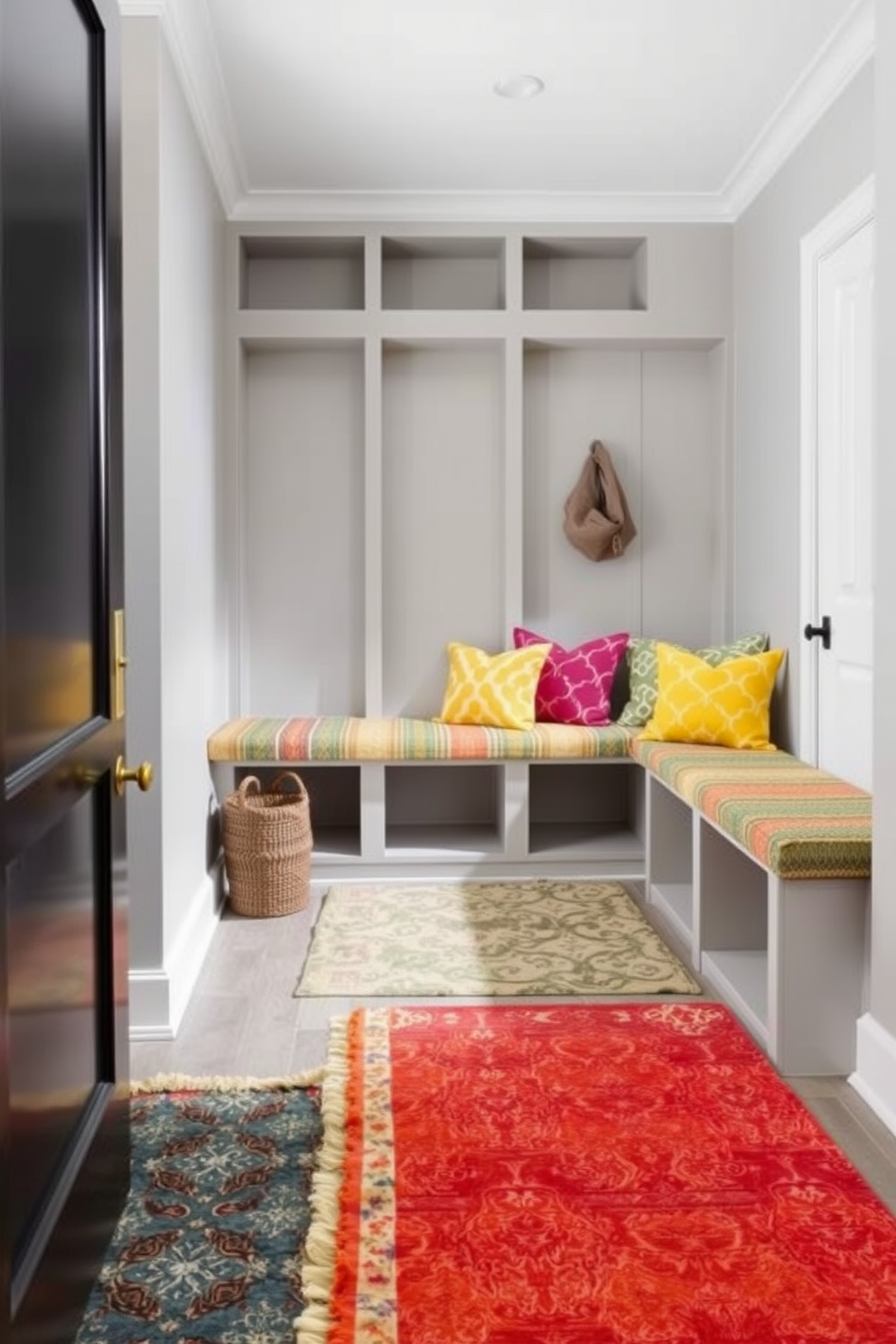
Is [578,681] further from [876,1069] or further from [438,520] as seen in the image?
[876,1069]

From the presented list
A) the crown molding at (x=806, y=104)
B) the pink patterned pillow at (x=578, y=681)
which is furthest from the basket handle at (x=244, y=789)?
the crown molding at (x=806, y=104)

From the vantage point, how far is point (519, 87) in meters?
3.52

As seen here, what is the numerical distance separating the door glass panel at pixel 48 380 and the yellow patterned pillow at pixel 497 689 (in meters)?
2.77

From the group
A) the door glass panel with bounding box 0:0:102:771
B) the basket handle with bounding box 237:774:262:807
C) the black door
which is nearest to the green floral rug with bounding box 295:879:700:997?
the basket handle with bounding box 237:774:262:807

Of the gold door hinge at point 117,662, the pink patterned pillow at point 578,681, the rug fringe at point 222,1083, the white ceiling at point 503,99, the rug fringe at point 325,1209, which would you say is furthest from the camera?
the pink patterned pillow at point 578,681

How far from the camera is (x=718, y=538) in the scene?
187 inches

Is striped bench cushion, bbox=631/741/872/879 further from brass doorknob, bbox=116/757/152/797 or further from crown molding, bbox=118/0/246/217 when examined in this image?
crown molding, bbox=118/0/246/217

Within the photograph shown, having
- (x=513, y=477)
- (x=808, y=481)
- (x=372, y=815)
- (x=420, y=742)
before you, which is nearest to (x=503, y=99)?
(x=513, y=477)

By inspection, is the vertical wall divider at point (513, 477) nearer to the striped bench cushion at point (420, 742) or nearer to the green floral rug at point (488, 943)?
the striped bench cushion at point (420, 742)

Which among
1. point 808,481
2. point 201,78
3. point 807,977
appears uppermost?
point 201,78

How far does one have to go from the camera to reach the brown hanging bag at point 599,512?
15.4 ft

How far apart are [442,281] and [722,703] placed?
2200 millimetres

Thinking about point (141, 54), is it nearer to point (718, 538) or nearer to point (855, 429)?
point (855, 429)

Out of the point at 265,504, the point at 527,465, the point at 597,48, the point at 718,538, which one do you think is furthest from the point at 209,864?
the point at 597,48
